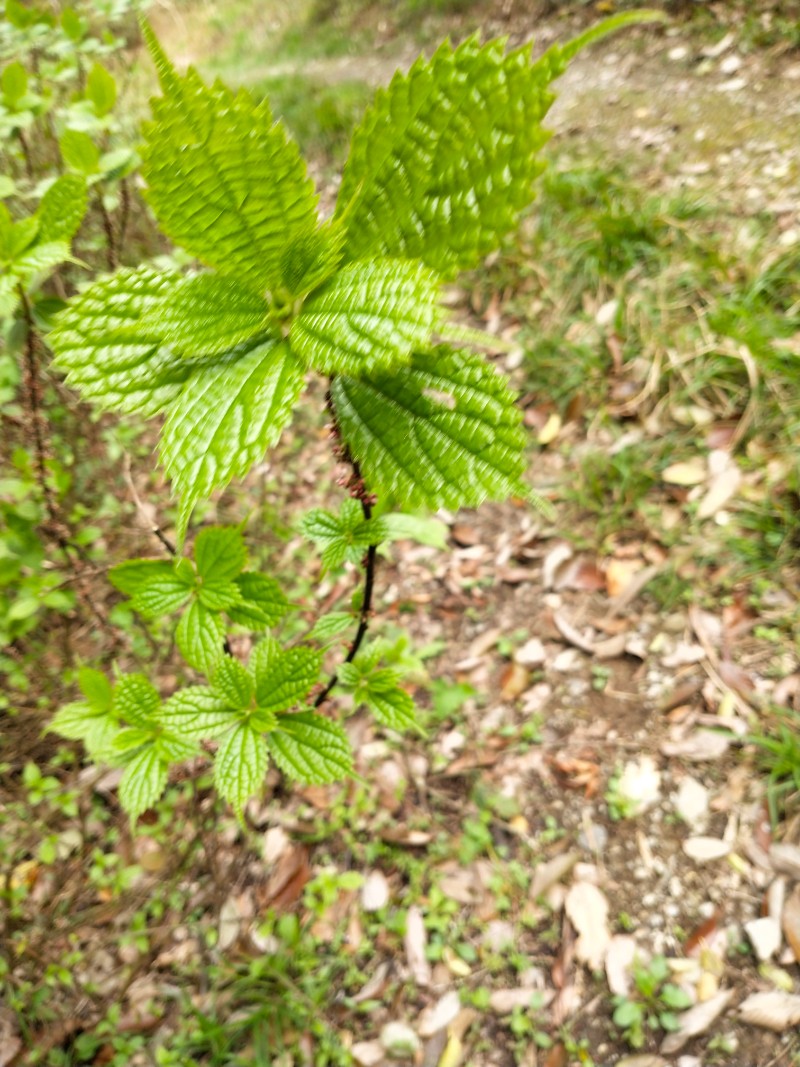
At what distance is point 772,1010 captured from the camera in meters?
1.75

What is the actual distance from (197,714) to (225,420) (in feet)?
2.41

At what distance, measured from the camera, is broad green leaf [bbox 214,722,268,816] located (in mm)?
1073

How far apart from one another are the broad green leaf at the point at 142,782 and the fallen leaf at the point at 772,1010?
1681 millimetres

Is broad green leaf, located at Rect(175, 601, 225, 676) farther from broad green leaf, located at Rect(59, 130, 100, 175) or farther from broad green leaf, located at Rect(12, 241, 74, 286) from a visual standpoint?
broad green leaf, located at Rect(59, 130, 100, 175)

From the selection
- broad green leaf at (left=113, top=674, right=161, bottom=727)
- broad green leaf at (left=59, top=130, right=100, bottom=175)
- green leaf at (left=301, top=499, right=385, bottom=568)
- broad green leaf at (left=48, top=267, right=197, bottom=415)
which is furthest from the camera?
broad green leaf at (left=59, top=130, right=100, bottom=175)

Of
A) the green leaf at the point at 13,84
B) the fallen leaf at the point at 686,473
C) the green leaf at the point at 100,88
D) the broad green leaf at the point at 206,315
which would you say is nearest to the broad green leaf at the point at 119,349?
the broad green leaf at the point at 206,315

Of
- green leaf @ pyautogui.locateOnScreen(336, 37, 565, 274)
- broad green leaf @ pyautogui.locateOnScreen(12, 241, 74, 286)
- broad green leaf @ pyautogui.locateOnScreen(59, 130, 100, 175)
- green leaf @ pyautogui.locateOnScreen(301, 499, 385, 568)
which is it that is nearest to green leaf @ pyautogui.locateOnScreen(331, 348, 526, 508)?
green leaf @ pyautogui.locateOnScreen(336, 37, 565, 274)

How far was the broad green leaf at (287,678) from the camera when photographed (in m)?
1.15

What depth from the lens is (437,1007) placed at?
78.2 inches

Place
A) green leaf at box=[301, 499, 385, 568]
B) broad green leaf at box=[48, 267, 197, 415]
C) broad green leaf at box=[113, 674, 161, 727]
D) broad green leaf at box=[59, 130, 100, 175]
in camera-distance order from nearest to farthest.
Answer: broad green leaf at box=[48, 267, 197, 415]
green leaf at box=[301, 499, 385, 568]
broad green leaf at box=[113, 674, 161, 727]
broad green leaf at box=[59, 130, 100, 175]

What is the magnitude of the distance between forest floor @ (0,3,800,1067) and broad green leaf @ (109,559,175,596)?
2.43 feet

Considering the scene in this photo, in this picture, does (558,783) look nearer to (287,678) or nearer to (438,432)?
(287,678)

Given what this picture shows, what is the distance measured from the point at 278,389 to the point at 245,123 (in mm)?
235

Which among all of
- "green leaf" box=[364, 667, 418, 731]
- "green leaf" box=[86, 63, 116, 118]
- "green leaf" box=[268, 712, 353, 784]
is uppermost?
"green leaf" box=[86, 63, 116, 118]
